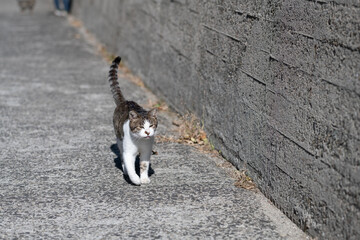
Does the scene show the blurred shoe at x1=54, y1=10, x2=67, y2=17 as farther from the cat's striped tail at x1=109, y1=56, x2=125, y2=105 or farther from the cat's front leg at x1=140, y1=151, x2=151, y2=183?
the cat's front leg at x1=140, y1=151, x2=151, y2=183

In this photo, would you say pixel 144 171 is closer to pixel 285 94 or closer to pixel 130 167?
pixel 130 167

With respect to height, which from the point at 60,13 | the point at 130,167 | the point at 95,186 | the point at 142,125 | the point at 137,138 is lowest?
the point at 60,13

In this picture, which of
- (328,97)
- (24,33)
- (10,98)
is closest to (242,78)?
(328,97)

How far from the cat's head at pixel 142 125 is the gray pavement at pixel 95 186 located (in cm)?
50

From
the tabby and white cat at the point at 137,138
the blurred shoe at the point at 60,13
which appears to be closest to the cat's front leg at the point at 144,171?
the tabby and white cat at the point at 137,138

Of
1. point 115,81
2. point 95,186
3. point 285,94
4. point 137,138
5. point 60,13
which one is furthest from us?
point 60,13

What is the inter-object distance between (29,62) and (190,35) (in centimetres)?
477

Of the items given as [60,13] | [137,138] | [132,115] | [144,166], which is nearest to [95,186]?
[144,166]

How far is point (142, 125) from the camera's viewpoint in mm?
4855

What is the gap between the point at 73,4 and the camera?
17188mm

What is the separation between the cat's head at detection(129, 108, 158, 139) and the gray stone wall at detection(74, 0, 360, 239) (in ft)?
2.92

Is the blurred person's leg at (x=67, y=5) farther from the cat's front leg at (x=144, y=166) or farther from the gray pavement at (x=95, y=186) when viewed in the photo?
the cat's front leg at (x=144, y=166)

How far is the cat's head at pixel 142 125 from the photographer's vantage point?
484cm

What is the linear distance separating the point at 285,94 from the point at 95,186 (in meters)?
1.80
